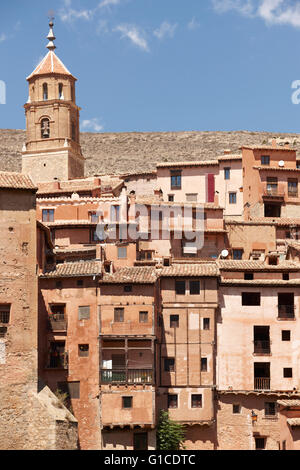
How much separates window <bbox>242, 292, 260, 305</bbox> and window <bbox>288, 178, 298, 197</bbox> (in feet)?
61.2

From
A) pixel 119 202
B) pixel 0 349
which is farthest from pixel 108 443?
pixel 119 202

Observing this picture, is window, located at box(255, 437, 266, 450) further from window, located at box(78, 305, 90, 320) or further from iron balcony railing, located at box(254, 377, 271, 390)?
window, located at box(78, 305, 90, 320)

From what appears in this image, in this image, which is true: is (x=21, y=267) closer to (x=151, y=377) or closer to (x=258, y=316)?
(x=151, y=377)

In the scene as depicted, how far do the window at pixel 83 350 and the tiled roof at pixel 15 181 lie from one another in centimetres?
826

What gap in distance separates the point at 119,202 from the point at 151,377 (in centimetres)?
1731

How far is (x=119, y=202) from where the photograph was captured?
2798 inches

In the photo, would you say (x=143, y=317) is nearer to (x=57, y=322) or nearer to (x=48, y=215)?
(x=57, y=322)

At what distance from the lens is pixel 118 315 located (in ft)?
188

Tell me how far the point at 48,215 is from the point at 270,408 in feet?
65.5

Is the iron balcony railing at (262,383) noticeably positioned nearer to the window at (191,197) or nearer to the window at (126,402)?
the window at (126,402)

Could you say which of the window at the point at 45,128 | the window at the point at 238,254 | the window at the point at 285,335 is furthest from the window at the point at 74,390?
the window at the point at 45,128

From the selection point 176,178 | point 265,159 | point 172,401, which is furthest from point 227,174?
point 172,401

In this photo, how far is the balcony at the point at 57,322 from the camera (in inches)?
2248
